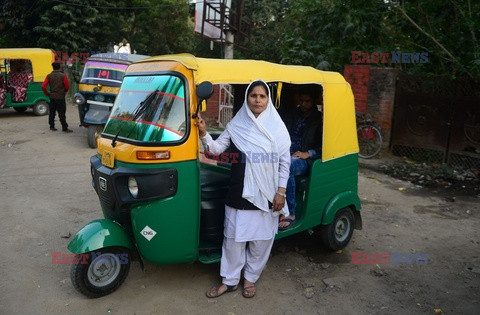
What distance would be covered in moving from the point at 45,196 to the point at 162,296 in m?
3.40

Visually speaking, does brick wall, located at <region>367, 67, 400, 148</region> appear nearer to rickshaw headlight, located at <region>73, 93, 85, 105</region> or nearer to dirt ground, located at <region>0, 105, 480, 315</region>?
dirt ground, located at <region>0, 105, 480, 315</region>

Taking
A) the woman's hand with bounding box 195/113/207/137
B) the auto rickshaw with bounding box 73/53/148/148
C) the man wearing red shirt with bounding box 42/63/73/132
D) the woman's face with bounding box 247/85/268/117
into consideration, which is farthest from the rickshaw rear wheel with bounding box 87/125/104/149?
the woman's face with bounding box 247/85/268/117

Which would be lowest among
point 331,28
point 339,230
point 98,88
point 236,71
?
point 339,230

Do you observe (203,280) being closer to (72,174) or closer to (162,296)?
(162,296)

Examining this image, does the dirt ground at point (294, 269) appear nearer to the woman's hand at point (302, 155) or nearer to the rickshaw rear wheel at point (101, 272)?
the rickshaw rear wheel at point (101, 272)

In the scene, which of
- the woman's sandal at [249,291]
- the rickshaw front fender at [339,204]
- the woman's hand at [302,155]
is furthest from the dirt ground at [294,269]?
the woman's hand at [302,155]

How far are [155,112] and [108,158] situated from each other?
1.89 feet

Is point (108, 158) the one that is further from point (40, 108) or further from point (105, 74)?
point (40, 108)

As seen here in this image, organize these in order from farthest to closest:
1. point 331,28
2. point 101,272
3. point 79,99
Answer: point 331,28 < point 79,99 < point 101,272

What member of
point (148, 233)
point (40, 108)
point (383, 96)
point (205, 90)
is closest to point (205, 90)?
point (205, 90)

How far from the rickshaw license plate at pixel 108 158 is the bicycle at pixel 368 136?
673cm

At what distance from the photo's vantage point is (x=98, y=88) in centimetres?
927

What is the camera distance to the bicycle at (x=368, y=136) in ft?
29.1

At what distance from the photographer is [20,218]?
202 inches
